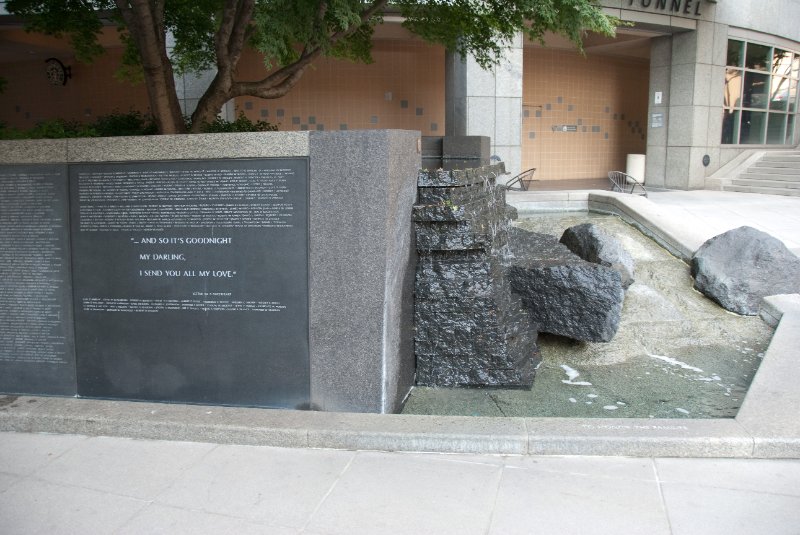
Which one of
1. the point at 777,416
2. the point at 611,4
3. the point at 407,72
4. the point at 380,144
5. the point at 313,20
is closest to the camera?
the point at 777,416

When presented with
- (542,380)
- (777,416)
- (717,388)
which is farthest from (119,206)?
(717,388)

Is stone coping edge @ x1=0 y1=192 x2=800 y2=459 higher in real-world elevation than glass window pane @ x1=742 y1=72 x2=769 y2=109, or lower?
lower

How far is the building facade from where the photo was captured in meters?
18.0

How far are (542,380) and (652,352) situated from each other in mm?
1517

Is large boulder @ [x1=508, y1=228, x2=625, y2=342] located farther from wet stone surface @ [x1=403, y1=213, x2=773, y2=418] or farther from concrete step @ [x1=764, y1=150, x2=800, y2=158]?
concrete step @ [x1=764, y1=150, x2=800, y2=158]

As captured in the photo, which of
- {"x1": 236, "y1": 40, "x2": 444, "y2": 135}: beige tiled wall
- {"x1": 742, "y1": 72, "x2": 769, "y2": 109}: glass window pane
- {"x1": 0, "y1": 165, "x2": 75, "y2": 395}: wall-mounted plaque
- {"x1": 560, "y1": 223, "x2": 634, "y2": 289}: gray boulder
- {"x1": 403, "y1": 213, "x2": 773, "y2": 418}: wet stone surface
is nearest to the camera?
{"x1": 0, "y1": 165, "x2": 75, "y2": 395}: wall-mounted plaque

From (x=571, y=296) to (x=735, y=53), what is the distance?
1809 centimetres

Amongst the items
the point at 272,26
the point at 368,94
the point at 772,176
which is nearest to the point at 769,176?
the point at 772,176

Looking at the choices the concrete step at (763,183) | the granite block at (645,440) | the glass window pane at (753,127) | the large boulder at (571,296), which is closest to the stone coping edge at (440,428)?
the granite block at (645,440)

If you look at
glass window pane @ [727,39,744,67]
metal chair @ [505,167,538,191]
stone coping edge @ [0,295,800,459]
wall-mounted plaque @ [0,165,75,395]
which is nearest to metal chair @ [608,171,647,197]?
metal chair @ [505,167,538,191]

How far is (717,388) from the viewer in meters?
5.83

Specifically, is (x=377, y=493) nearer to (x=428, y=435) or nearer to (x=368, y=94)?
(x=428, y=435)

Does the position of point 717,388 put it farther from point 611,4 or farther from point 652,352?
point 611,4

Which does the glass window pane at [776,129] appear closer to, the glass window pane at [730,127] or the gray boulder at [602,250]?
the glass window pane at [730,127]
